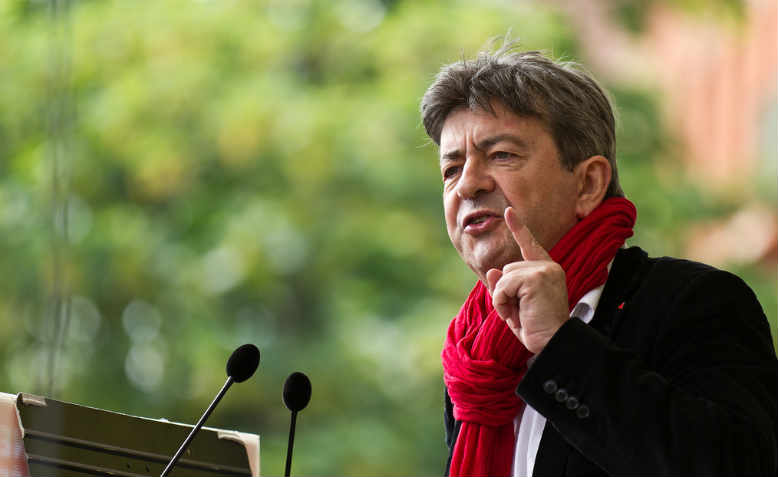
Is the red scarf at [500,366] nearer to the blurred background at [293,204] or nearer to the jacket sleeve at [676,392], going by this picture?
the jacket sleeve at [676,392]

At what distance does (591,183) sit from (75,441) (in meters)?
0.89

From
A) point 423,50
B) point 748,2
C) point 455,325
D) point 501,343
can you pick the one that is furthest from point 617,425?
point 748,2

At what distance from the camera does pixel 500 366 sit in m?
1.54

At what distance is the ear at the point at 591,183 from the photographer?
1.63 m

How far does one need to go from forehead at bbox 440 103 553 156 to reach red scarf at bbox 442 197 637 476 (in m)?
0.16

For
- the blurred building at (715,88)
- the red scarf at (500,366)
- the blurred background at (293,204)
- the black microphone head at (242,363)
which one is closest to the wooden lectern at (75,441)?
the black microphone head at (242,363)

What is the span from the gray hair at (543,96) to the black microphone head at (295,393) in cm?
51

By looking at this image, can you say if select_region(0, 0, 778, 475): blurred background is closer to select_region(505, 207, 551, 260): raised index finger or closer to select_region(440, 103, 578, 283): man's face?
select_region(440, 103, 578, 283): man's face

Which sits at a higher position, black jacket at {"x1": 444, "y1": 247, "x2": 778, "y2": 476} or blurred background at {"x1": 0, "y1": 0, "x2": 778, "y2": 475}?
blurred background at {"x1": 0, "y1": 0, "x2": 778, "y2": 475}

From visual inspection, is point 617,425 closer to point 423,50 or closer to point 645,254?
point 645,254

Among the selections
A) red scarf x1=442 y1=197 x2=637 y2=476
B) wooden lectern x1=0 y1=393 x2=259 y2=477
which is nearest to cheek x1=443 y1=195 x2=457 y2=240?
red scarf x1=442 y1=197 x2=637 y2=476

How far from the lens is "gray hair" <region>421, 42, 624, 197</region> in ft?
5.24

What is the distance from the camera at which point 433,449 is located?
5.01 meters

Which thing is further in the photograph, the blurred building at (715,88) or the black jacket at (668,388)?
the blurred building at (715,88)
